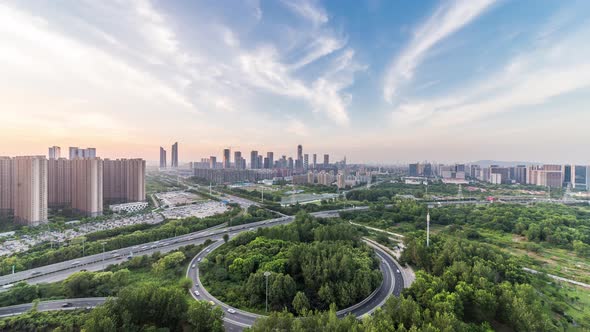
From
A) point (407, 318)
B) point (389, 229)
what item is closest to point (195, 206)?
point (389, 229)

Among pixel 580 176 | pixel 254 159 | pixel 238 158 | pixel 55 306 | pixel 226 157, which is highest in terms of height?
pixel 226 157

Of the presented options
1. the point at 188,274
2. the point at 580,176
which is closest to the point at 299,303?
the point at 188,274

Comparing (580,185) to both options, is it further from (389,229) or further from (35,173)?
(35,173)

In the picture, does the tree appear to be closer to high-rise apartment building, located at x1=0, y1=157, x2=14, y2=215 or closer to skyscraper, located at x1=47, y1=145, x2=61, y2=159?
high-rise apartment building, located at x1=0, y1=157, x2=14, y2=215

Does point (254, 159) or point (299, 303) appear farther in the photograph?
point (254, 159)

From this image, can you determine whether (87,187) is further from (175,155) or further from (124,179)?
(175,155)

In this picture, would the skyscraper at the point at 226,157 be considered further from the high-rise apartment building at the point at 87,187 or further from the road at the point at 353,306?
the road at the point at 353,306

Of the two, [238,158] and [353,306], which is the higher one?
[238,158]
